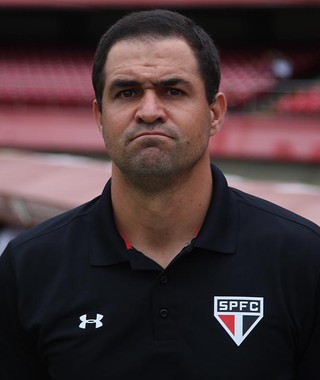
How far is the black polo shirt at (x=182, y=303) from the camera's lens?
1738 mm

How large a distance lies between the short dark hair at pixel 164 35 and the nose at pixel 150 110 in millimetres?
134

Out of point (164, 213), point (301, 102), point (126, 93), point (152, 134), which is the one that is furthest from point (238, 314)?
point (301, 102)

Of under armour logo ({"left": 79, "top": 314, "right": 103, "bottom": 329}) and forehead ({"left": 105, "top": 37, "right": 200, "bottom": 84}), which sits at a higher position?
forehead ({"left": 105, "top": 37, "right": 200, "bottom": 84})

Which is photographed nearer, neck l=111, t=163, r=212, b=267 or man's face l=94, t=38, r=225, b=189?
man's face l=94, t=38, r=225, b=189

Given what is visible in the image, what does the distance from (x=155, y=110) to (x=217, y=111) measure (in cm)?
22

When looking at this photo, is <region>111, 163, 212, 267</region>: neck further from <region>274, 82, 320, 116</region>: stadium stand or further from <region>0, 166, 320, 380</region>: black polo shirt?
<region>274, 82, 320, 116</region>: stadium stand

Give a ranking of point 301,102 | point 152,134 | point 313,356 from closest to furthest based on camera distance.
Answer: point 152,134
point 313,356
point 301,102

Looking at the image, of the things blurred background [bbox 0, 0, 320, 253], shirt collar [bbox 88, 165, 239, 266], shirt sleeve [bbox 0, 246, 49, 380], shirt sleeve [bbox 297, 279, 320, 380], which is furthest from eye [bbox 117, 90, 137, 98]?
blurred background [bbox 0, 0, 320, 253]

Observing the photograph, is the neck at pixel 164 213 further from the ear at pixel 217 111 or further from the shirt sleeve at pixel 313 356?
the shirt sleeve at pixel 313 356

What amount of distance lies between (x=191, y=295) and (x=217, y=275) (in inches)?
3.0

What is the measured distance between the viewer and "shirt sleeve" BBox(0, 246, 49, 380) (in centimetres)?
187

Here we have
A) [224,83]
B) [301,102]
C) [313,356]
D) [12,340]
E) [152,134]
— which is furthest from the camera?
[224,83]

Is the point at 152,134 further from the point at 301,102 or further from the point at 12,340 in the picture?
the point at 301,102

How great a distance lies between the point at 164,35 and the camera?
1.77 m
